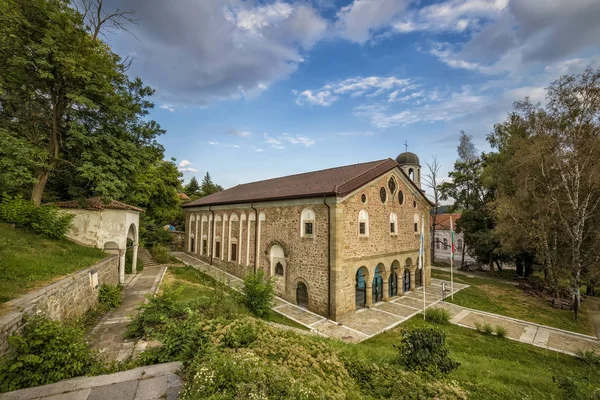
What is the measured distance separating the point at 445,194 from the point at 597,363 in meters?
25.1

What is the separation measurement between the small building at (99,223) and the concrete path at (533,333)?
19.0 meters

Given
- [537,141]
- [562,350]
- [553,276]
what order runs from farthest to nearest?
1. [553,276]
2. [537,141]
3. [562,350]

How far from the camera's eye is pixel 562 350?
1062cm

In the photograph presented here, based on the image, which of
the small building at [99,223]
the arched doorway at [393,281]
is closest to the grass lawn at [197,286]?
the small building at [99,223]

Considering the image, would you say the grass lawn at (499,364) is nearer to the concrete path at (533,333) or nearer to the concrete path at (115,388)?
the concrete path at (533,333)

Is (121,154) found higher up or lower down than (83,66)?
lower down

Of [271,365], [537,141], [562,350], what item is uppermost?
[537,141]

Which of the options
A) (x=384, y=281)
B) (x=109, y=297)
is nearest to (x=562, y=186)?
(x=384, y=281)

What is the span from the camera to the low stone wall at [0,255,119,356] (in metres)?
5.09

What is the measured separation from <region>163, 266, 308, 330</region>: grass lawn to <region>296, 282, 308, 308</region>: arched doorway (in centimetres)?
200

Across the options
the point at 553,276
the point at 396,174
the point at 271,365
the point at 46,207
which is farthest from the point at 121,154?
the point at 553,276

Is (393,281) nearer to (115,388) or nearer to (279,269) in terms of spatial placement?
(279,269)

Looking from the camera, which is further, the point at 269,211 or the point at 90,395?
the point at 269,211

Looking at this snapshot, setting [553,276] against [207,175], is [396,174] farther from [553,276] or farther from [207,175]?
[207,175]
